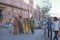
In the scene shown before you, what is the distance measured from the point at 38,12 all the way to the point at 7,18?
2017 centimetres

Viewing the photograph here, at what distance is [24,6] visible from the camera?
52125 millimetres

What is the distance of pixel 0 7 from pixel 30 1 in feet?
74.7

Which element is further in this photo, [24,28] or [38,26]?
[38,26]

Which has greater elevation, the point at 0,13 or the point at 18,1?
the point at 18,1

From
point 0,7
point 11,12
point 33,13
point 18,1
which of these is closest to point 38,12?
point 33,13

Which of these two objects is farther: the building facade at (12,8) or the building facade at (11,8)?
the building facade at (12,8)

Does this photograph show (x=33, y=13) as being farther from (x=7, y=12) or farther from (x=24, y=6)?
(x=7, y=12)

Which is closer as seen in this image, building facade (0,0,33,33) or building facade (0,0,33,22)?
building facade (0,0,33,33)

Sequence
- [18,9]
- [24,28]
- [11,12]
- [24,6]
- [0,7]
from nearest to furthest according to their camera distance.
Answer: [24,28], [0,7], [11,12], [18,9], [24,6]

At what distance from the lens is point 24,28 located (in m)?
21.6

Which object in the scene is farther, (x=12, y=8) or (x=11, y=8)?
(x=12, y=8)

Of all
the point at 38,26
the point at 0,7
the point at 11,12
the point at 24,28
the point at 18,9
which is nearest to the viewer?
the point at 24,28

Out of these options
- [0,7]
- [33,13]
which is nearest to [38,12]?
[33,13]

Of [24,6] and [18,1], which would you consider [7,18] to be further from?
[24,6]
